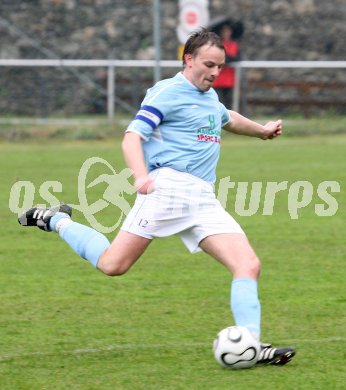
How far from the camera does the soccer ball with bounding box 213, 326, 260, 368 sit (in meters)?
5.69

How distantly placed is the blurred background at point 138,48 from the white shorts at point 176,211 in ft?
54.8

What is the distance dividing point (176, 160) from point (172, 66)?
17497mm

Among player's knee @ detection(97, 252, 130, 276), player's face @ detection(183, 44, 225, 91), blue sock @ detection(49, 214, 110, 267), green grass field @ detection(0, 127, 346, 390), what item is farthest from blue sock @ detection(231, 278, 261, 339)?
player's face @ detection(183, 44, 225, 91)

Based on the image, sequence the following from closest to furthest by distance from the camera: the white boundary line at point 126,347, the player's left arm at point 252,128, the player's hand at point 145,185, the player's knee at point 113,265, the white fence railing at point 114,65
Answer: the player's hand at point 145,185
the player's knee at point 113,265
the white boundary line at point 126,347
the player's left arm at point 252,128
the white fence railing at point 114,65

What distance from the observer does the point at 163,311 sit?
7406 mm

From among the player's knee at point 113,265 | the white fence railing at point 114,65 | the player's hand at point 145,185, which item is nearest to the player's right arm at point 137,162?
the player's hand at point 145,185

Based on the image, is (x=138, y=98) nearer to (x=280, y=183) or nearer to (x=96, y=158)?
(x=96, y=158)

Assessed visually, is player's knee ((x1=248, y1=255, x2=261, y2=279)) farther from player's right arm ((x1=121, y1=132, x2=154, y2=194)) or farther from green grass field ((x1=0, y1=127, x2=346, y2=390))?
player's right arm ((x1=121, y1=132, x2=154, y2=194))

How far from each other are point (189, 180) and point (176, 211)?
173mm

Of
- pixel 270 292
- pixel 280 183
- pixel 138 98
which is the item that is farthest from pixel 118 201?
pixel 138 98

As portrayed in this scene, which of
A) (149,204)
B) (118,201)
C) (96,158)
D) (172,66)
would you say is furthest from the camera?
(172,66)

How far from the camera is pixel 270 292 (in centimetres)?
807

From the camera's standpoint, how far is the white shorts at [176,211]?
5.98m

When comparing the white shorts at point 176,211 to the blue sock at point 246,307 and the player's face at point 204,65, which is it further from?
the player's face at point 204,65
